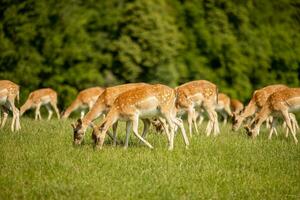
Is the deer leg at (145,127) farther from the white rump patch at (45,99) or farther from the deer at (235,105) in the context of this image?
the deer at (235,105)

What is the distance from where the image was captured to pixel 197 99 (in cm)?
1675

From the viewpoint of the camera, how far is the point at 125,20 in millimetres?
24703

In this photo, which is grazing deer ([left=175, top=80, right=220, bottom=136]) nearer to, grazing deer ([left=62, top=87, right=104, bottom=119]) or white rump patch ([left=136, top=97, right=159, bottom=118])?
white rump patch ([left=136, top=97, right=159, bottom=118])

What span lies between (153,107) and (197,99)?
4.11m

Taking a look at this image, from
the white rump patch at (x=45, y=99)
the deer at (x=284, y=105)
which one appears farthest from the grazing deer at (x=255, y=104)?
the white rump patch at (x=45, y=99)

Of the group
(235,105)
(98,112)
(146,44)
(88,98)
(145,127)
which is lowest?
(235,105)

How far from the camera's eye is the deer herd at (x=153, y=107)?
41.8 ft

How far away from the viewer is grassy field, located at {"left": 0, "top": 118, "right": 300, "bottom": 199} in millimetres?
9562

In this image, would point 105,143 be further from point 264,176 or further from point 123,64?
point 123,64

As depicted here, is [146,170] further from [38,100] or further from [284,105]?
[38,100]

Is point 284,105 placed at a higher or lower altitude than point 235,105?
higher

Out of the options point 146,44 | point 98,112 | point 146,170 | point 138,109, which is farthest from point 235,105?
point 146,170

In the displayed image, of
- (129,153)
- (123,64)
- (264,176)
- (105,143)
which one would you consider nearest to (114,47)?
(123,64)

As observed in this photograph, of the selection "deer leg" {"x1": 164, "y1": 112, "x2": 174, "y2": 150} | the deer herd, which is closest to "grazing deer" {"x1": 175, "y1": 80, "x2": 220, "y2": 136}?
the deer herd
